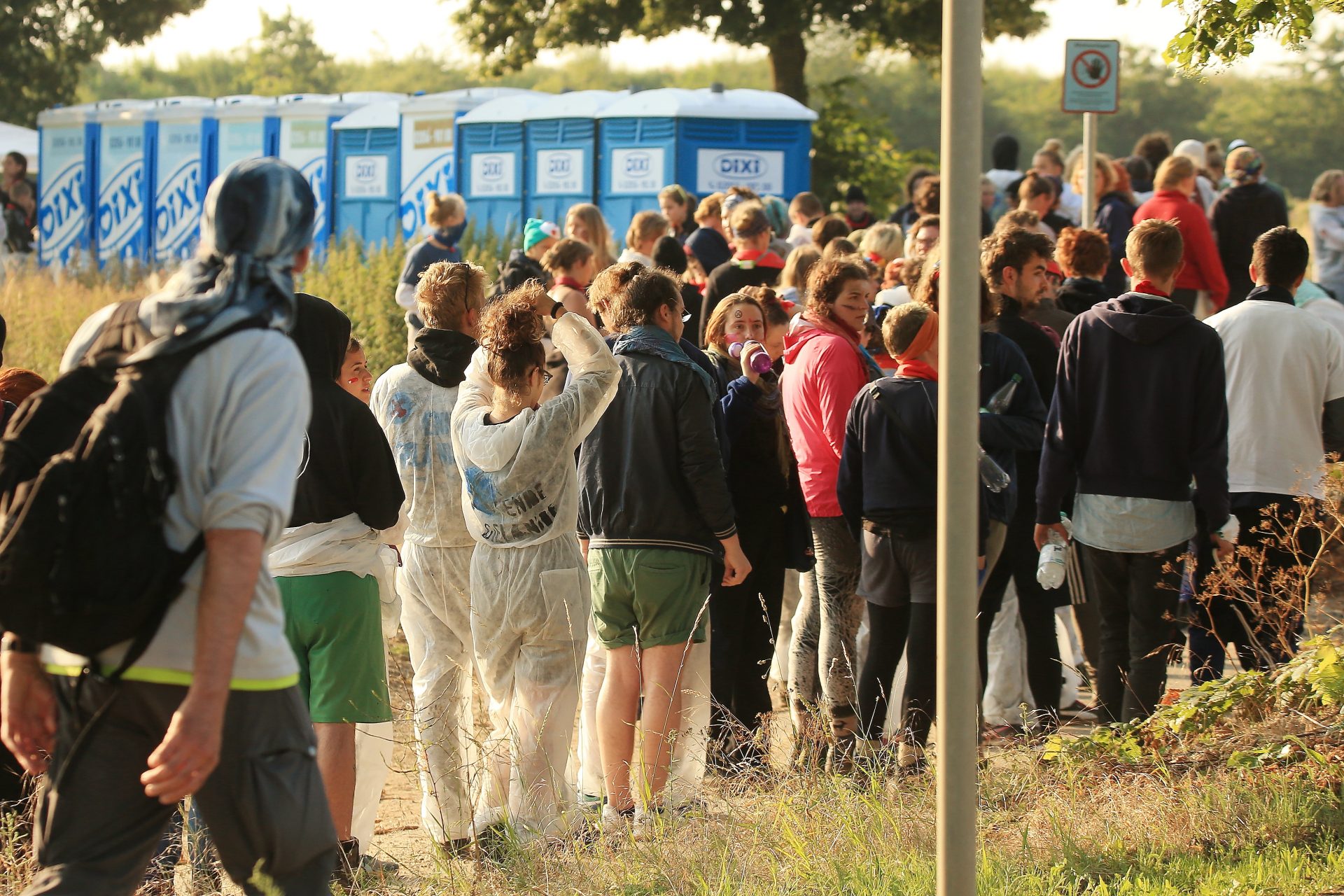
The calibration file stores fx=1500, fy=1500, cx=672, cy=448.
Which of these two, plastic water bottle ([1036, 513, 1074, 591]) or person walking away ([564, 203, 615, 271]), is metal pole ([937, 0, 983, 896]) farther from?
person walking away ([564, 203, 615, 271])

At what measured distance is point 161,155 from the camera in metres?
24.3

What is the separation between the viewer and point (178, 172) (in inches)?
947

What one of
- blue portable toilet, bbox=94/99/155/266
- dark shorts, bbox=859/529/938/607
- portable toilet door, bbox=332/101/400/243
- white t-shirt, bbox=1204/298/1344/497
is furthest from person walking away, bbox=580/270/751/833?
blue portable toilet, bbox=94/99/155/266

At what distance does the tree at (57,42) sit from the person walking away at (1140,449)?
42.1m

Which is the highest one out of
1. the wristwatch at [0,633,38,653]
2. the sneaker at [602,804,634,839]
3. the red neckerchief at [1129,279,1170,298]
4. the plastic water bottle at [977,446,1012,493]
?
the red neckerchief at [1129,279,1170,298]

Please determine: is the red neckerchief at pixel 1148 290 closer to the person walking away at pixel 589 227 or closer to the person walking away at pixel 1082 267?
the person walking away at pixel 1082 267

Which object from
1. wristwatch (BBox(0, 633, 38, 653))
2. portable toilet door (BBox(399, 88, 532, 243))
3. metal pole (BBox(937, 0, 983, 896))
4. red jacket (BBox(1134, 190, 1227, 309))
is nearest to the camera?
wristwatch (BBox(0, 633, 38, 653))

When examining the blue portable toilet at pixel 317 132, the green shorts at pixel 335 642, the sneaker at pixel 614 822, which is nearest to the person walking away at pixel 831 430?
the sneaker at pixel 614 822

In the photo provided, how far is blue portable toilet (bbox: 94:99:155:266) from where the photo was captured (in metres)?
24.5

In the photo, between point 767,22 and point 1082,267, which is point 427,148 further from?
point 1082,267

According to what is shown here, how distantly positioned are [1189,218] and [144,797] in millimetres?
8997

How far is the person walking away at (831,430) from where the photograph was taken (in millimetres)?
5793

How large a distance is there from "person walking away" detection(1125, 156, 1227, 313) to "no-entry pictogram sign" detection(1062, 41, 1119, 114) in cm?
100

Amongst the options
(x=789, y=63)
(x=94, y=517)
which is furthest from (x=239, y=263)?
(x=789, y=63)
